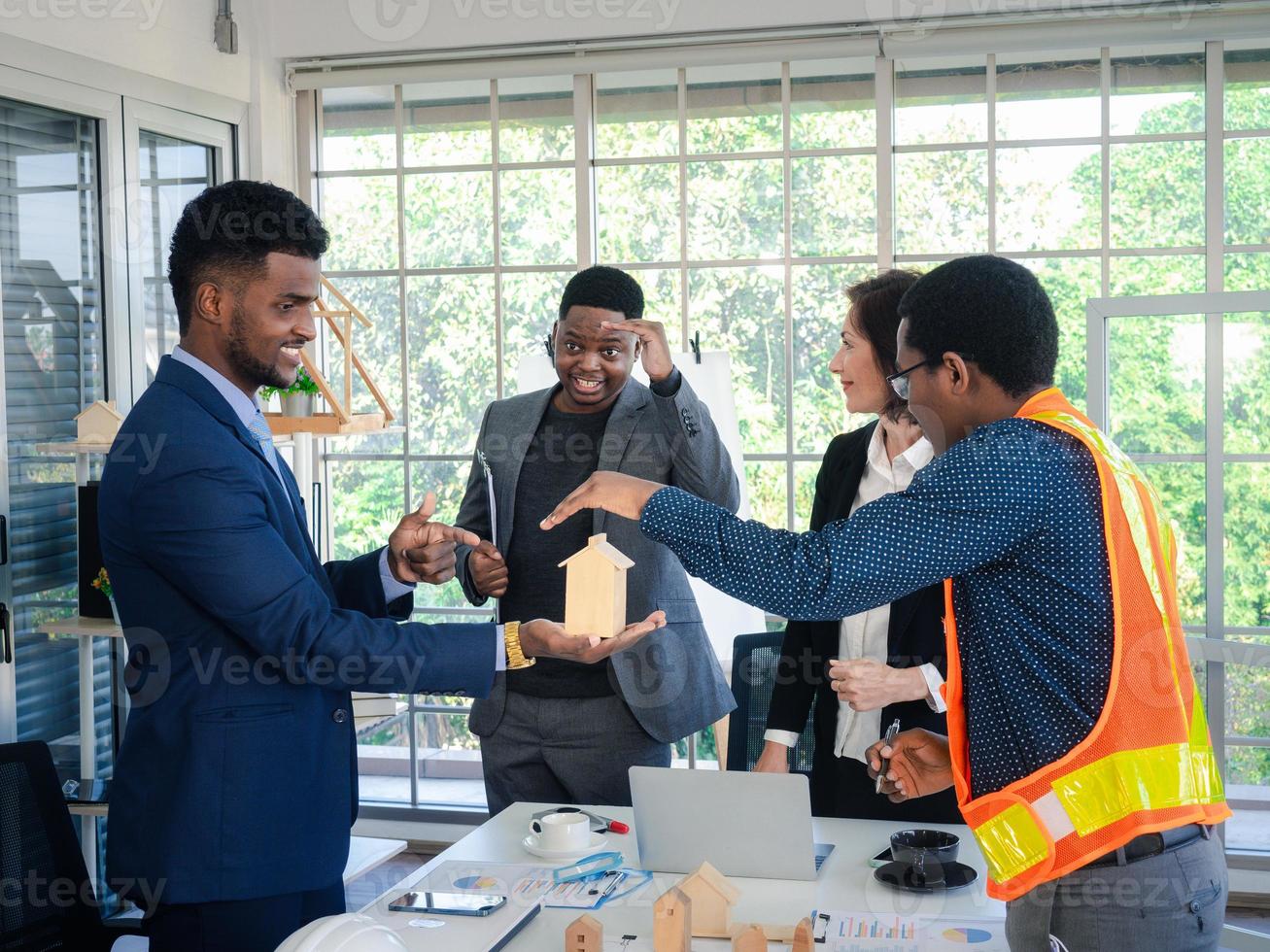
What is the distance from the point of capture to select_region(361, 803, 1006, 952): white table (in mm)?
1652

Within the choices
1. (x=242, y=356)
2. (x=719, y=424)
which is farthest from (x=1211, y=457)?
(x=242, y=356)

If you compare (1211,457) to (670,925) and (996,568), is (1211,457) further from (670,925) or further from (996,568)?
(670,925)

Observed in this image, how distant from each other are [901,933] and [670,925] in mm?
346

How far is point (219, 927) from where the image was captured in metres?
1.70

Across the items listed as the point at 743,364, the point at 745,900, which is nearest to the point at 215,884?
the point at 745,900

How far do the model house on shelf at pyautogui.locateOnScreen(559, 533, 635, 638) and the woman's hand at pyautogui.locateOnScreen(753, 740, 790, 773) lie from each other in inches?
29.4

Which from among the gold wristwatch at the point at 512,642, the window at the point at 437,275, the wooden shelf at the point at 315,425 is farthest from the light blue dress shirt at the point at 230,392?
the window at the point at 437,275

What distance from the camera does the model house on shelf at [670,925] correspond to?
1506mm

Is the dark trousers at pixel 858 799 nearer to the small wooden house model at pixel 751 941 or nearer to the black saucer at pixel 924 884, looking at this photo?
the black saucer at pixel 924 884

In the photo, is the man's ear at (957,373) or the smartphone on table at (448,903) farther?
the smartphone on table at (448,903)

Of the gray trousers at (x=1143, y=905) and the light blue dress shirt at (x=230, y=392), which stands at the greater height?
the light blue dress shirt at (x=230, y=392)

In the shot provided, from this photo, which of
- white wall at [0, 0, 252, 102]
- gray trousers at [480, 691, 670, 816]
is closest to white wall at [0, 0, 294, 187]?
white wall at [0, 0, 252, 102]

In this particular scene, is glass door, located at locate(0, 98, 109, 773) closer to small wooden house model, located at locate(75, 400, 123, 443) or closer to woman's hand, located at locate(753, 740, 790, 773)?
small wooden house model, located at locate(75, 400, 123, 443)

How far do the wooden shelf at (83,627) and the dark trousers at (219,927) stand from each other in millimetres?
1430
